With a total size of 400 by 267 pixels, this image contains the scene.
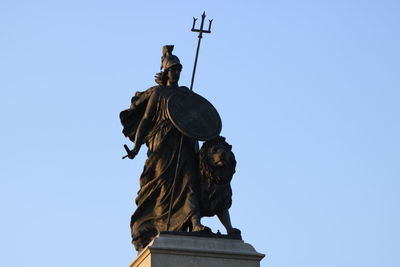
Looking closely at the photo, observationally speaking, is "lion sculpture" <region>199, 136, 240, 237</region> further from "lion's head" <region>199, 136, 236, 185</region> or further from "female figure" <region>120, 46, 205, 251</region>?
"female figure" <region>120, 46, 205, 251</region>

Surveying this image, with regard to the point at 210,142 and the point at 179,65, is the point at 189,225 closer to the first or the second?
the point at 210,142

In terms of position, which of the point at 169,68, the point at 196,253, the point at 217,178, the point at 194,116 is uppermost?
the point at 169,68

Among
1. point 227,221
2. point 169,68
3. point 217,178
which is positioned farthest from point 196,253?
point 169,68

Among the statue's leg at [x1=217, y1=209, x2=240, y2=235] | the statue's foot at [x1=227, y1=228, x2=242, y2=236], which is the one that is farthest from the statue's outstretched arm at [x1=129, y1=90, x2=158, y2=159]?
the statue's foot at [x1=227, y1=228, x2=242, y2=236]

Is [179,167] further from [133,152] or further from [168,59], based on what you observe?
[168,59]

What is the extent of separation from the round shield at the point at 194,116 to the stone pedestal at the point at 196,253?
186cm

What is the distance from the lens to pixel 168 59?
2095 cm

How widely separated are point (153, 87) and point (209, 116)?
4.25 feet

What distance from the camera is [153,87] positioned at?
20.9 meters

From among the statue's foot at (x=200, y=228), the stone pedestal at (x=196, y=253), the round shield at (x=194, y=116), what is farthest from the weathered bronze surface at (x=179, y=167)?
the stone pedestal at (x=196, y=253)

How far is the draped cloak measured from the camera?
2019 cm

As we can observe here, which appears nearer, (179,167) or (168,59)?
(179,167)

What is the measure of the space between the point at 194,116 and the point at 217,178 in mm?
1158

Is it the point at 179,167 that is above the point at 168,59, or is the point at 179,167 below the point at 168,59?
below
